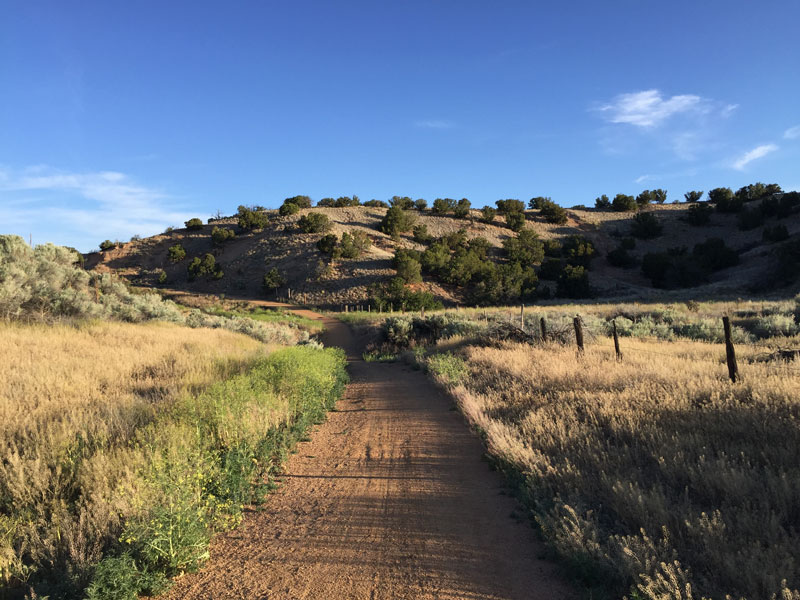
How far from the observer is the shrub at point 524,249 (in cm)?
6119

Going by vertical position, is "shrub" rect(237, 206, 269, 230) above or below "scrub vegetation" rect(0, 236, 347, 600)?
above

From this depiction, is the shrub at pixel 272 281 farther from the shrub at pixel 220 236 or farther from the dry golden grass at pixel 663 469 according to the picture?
the dry golden grass at pixel 663 469

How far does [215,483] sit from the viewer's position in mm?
4883

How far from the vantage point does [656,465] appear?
504cm

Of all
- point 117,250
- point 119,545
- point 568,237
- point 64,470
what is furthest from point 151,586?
point 117,250

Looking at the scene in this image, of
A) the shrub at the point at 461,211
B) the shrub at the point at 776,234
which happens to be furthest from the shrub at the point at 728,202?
the shrub at the point at 461,211

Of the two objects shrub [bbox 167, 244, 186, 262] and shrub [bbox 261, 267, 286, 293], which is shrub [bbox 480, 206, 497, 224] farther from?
shrub [bbox 167, 244, 186, 262]

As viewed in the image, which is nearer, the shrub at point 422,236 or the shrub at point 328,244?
the shrub at point 328,244

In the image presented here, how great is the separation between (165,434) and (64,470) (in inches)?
40.6

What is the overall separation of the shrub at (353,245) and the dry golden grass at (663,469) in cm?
4876

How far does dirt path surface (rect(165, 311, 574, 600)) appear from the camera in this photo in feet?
11.4

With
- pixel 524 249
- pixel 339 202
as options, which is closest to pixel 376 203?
pixel 339 202

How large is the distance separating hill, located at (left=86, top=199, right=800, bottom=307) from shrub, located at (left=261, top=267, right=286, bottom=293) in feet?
3.34

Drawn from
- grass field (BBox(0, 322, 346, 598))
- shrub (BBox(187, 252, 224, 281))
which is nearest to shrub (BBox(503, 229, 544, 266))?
shrub (BBox(187, 252, 224, 281))
